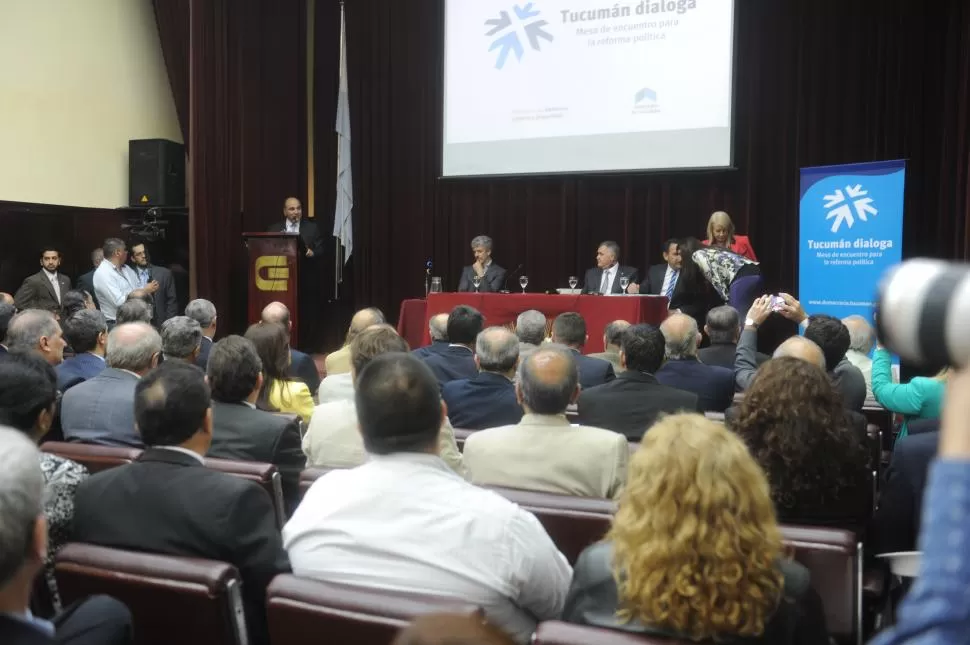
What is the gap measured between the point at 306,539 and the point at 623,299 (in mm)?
4470

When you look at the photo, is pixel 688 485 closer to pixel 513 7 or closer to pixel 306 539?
pixel 306 539

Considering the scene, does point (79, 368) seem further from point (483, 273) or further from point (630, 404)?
point (483, 273)

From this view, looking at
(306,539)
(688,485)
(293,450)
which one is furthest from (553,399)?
(688,485)

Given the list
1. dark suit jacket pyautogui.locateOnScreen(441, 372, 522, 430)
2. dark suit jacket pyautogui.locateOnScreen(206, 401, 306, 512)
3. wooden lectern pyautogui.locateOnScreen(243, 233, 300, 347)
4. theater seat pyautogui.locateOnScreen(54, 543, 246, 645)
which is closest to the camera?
theater seat pyautogui.locateOnScreen(54, 543, 246, 645)

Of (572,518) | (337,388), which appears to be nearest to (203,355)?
(337,388)

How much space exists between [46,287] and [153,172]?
1.68m

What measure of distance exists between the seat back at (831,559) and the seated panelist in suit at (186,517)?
100cm

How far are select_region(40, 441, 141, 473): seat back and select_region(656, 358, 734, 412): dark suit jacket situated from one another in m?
2.08

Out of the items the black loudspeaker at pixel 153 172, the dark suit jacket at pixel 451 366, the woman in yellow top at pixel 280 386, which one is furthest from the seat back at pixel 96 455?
the black loudspeaker at pixel 153 172

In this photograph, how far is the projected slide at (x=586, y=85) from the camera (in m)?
7.03

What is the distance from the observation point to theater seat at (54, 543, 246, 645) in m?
1.49

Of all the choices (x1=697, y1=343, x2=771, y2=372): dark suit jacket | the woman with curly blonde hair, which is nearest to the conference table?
(x1=697, y1=343, x2=771, y2=372): dark suit jacket

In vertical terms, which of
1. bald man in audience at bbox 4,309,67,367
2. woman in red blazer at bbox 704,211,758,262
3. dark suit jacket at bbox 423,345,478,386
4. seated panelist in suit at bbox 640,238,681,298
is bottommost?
dark suit jacket at bbox 423,345,478,386

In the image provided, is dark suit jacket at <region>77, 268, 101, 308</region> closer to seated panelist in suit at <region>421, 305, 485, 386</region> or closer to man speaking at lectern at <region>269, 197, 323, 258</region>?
man speaking at lectern at <region>269, 197, 323, 258</region>
